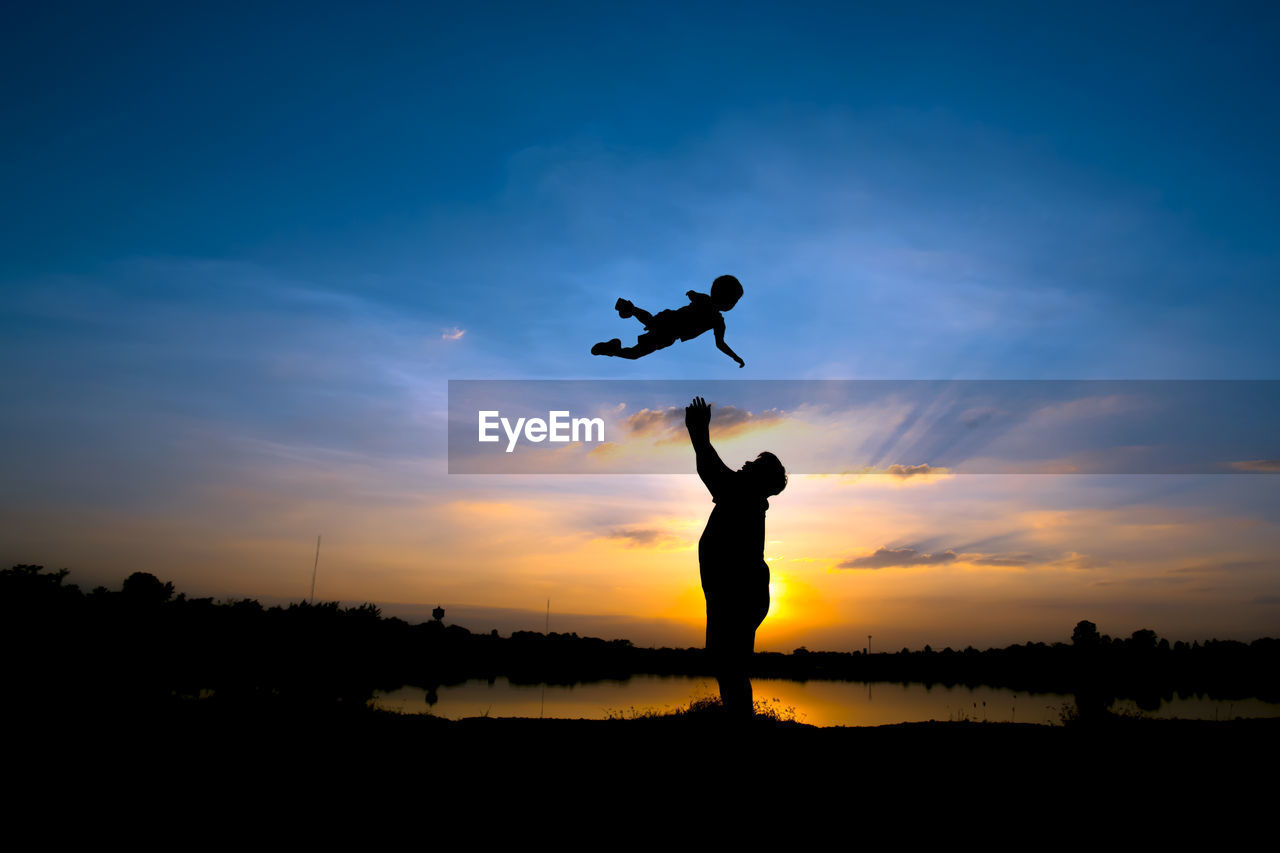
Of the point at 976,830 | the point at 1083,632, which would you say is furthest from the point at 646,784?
the point at 1083,632

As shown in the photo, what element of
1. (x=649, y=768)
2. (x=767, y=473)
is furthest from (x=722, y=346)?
(x=649, y=768)

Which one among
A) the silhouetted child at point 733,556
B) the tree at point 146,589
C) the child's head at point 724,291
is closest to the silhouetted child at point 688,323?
the child's head at point 724,291

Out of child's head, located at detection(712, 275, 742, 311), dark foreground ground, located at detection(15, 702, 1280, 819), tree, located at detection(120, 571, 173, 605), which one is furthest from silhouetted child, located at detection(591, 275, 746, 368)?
tree, located at detection(120, 571, 173, 605)

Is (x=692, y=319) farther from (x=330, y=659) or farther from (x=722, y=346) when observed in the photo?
(x=330, y=659)

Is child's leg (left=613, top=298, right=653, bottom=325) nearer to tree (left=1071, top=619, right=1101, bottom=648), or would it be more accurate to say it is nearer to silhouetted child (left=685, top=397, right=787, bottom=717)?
silhouetted child (left=685, top=397, right=787, bottom=717)

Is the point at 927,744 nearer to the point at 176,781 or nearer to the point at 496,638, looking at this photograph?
the point at 176,781

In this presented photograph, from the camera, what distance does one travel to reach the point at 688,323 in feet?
29.1

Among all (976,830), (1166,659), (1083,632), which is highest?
(976,830)

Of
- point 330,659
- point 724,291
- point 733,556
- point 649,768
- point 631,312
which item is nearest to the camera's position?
point 649,768

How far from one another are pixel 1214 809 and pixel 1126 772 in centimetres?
100

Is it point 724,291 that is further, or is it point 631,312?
point 631,312

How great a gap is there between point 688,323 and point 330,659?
177 ft

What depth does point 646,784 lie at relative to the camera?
19.7ft

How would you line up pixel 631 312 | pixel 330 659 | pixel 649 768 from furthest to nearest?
pixel 330 659, pixel 631 312, pixel 649 768
